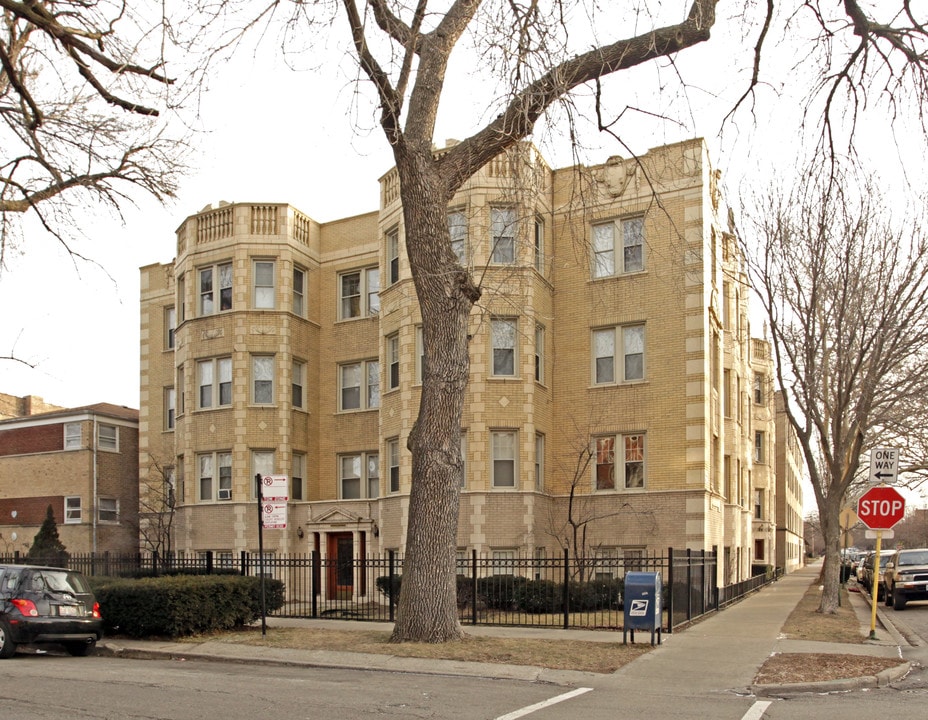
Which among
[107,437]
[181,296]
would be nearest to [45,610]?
[181,296]

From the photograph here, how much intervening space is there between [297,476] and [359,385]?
133 inches

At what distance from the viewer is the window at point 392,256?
90.1 feet

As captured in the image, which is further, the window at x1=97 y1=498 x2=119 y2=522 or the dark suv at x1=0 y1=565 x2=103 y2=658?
the window at x1=97 y1=498 x2=119 y2=522

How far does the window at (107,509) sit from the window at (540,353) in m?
18.3

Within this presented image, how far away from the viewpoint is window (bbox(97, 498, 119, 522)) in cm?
3538

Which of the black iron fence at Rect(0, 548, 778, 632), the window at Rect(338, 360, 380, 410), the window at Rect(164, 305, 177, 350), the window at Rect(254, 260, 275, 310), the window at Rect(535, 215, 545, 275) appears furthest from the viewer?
the window at Rect(164, 305, 177, 350)

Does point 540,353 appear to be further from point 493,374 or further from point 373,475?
point 373,475

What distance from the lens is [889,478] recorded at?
57.5 feet

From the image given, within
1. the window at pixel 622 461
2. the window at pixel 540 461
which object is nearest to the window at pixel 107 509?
the window at pixel 540 461

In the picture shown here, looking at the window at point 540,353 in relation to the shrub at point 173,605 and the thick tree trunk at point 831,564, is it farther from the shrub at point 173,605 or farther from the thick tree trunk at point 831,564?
the shrub at point 173,605

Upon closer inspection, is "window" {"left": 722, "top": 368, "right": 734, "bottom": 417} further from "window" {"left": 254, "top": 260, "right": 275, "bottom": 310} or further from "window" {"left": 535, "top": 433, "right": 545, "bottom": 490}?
"window" {"left": 254, "top": 260, "right": 275, "bottom": 310}

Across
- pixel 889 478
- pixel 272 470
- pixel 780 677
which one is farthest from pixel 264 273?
pixel 780 677

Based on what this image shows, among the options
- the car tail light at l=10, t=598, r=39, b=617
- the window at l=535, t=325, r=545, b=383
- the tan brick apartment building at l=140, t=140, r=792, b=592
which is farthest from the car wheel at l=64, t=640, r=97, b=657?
the window at l=535, t=325, r=545, b=383

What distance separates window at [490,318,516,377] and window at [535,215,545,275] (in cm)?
169
